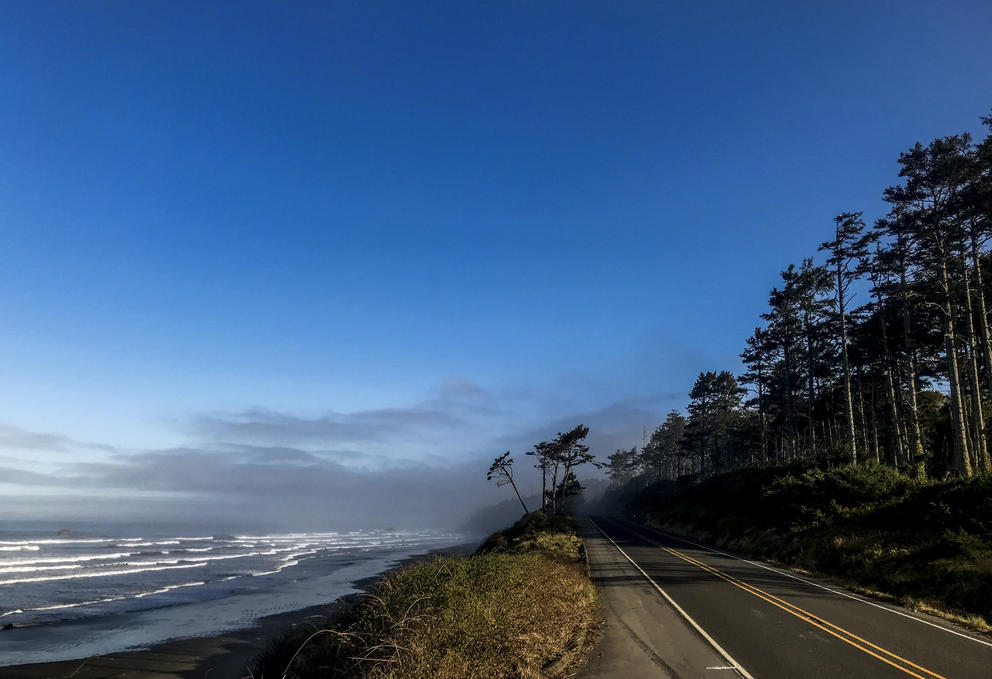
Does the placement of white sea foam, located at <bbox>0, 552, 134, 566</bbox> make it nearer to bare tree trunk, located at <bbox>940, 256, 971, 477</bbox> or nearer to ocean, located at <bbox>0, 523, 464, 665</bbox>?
ocean, located at <bbox>0, 523, 464, 665</bbox>

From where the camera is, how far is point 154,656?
20.0 meters

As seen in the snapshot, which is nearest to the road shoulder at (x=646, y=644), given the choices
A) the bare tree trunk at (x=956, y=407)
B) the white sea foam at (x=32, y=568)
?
the bare tree trunk at (x=956, y=407)

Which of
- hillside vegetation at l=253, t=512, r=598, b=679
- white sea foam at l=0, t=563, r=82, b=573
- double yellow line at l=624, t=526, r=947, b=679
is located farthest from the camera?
white sea foam at l=0, t=563, r=82, b=573

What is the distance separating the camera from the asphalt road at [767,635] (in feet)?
31.4

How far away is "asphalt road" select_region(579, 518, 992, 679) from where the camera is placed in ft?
31.4

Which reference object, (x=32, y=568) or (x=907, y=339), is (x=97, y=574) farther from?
(x=907, y=339)

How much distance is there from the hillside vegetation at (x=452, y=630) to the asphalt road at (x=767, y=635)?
113 centimetres

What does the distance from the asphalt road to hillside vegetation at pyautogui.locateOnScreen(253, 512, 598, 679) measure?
1.13 meters

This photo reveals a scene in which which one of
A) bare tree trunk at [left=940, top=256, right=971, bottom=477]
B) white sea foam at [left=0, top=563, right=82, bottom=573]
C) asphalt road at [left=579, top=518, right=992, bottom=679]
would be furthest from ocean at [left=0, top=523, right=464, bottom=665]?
bare tree trunk at [left=940, top=256, right=971, bottom=477]

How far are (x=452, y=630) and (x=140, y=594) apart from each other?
36873mm

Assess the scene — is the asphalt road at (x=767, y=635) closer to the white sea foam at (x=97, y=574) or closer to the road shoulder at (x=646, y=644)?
the road shoulder at (x=646, y=644)

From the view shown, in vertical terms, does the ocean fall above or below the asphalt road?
below

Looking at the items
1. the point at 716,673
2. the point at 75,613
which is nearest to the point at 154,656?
the point at 75,613

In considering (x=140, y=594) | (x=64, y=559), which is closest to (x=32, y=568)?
(x=64, y=559)
